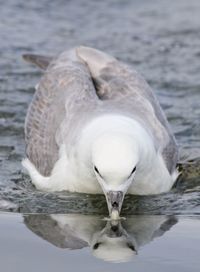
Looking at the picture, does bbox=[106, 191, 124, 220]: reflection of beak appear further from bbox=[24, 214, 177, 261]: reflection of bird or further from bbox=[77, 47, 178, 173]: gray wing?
bbox=[77, 47, 178, 173]: gray wing

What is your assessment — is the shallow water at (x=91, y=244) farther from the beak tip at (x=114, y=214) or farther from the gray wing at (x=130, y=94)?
the gray wing at (x=130, y=94)

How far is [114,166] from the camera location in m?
6.71

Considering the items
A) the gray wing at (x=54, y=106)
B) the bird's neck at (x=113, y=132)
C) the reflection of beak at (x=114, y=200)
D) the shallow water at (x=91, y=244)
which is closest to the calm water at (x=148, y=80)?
the shallow water at (x=91, y=244)

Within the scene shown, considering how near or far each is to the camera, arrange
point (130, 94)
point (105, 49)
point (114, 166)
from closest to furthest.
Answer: point (114, 166) → point (130, 94) → point (105, 49)

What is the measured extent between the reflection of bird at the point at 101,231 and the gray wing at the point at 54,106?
1.01 meters

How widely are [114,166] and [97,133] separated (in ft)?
2.03

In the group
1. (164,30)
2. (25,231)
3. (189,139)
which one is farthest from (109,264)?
(164,30)

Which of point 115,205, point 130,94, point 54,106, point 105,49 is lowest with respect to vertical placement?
point 105,49

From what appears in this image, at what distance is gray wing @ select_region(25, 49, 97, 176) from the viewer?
8133 mm

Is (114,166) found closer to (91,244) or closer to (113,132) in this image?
(113,132)

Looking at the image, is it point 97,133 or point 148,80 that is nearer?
point 97,133

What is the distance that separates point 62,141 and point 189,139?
2.07m

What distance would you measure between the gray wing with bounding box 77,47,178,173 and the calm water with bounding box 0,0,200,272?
14.6 inches

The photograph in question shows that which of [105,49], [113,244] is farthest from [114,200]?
[105,49]
